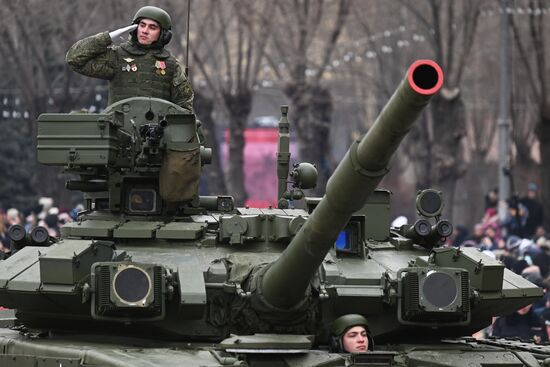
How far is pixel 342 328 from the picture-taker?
1716 centimetres

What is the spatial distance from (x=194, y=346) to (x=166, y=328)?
15.8 inches

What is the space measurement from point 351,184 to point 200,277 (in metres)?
3.49

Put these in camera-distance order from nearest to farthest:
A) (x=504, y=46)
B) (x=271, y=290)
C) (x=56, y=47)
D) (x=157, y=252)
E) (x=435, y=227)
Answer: (x=271, y=290), (x=157, y=252), (x=435, y=227), (x=504, y=46), (x=56, y=47)

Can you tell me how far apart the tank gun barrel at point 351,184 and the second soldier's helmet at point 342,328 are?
22.3 inches

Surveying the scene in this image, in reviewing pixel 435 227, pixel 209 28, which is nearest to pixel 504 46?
pixel 209 28

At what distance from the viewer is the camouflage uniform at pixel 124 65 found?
64.5ft

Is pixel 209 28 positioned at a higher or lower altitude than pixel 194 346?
higher

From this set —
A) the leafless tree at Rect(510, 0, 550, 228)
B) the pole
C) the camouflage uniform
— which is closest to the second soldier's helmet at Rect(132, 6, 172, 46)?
the camouflage uniform

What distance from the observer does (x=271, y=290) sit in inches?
664

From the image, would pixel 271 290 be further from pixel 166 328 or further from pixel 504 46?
pixel 504 46

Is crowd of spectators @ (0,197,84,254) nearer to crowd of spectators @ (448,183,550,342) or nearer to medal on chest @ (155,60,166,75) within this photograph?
crowd of spectators @ (448,183,550,342)

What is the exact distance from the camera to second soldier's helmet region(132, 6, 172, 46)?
1962cm

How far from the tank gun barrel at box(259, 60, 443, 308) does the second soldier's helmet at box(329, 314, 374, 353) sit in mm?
567

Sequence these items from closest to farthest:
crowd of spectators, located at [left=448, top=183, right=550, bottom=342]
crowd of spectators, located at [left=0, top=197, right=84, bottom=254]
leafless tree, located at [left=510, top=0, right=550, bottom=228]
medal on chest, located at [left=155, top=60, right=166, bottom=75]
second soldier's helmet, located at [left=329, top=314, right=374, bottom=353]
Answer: second soldier's helmet, located at [left=329, top=314, right=374, bottom=353] < medal on chest, located at [left=155, top=60, right=166, bottom=75] < crowd of spectators, located at [left=448, top=183, right=550, bottom=342] < crowd of spectators, located at [left=0, top=197, right=84, bottom=254] < leafless tree, located at [left=510, top=0, right=550, bottom=228]
